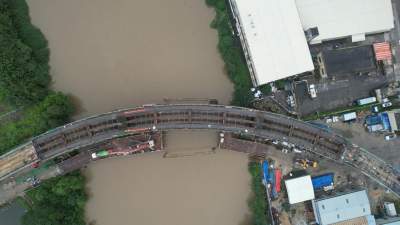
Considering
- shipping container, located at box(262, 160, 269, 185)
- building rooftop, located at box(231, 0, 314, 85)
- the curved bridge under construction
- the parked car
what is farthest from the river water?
the parked car

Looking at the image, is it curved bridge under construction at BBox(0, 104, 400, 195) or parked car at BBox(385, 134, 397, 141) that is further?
parked car at BBox(385, 134, 397, 141)

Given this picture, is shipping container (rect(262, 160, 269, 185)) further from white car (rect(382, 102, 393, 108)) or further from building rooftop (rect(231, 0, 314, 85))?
white car (rect(382, 102, 393, 108))

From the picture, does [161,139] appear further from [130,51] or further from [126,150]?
[130,51]

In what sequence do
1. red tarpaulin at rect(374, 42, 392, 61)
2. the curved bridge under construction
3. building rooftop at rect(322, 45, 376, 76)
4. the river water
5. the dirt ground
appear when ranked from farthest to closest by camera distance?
1. the dirt ground
2. red tarpaulin at rect(374, 42, 392, 61)
3. building rooftop at rect(322, 45, 376, 76)
4. the river water
5. the curved bridge under construction

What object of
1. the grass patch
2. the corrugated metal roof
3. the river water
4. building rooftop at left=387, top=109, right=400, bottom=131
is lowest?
the corrugated metal roof

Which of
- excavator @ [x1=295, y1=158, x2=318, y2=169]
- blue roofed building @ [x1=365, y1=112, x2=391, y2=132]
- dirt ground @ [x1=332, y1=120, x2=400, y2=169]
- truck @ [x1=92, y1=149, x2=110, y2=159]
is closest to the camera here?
truck @ [x1=92, y1=149, x2=110, y2=159]

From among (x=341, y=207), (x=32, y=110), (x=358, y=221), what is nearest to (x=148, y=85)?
(x=32, y=110)

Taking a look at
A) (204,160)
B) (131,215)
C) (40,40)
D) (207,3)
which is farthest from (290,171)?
(40,40)
